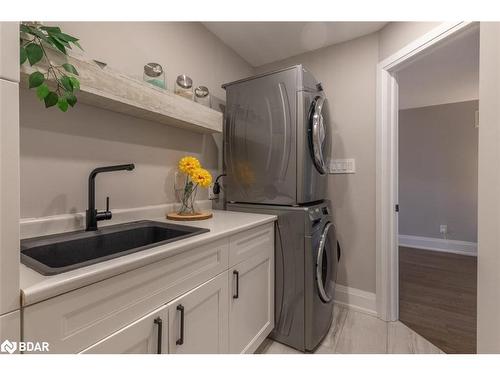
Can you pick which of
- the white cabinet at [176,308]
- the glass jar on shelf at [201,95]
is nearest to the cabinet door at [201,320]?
the white cabinet at [176,308]

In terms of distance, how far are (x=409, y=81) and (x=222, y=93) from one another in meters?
2.52

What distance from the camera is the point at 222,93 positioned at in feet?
7.22

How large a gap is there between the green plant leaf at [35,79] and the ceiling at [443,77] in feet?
7.87

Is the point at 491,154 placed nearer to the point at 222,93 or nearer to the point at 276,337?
the point at 276,337

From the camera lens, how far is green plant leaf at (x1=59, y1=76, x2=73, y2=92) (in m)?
0.90

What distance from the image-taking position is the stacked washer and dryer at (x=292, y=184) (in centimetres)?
154

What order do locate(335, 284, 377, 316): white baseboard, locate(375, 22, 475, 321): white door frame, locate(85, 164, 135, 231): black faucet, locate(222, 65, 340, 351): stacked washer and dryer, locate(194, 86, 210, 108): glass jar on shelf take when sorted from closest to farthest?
locate(85, 164, 135, 231): black faucet < locate(222, 65, 340, 351): stacked washer and dryer < locate(194, 86, 210, 108): glass jar on shelf < locate(375, 22, 475, 321): white door frame < locate(335, 284, 377, 316): white baseboard

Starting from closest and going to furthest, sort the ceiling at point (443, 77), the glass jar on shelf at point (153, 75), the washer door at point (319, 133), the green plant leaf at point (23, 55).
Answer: the green plant leaf at point (23, 55), the glass jar on shelf at point (153, 75), the washer door at point (319, 133), the ceiling at point (443, 77)

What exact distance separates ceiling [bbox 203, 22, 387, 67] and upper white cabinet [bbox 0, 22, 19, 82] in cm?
175

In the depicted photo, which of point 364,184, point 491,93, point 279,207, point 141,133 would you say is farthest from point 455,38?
→ point 141,133

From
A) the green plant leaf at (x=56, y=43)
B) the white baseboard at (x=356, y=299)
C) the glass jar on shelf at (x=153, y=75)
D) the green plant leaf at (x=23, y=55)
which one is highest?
the glass jar on shelf at (x=153, y=75)

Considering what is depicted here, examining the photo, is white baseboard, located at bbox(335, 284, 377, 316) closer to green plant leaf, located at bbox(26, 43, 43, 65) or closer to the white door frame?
the white door frame

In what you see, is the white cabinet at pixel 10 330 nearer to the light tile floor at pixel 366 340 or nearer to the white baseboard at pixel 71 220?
the white baseboard at pixel 71 220

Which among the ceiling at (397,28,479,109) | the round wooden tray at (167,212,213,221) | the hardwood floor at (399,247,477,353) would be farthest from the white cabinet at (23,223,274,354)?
the ceiling at (397,28,479,109)
